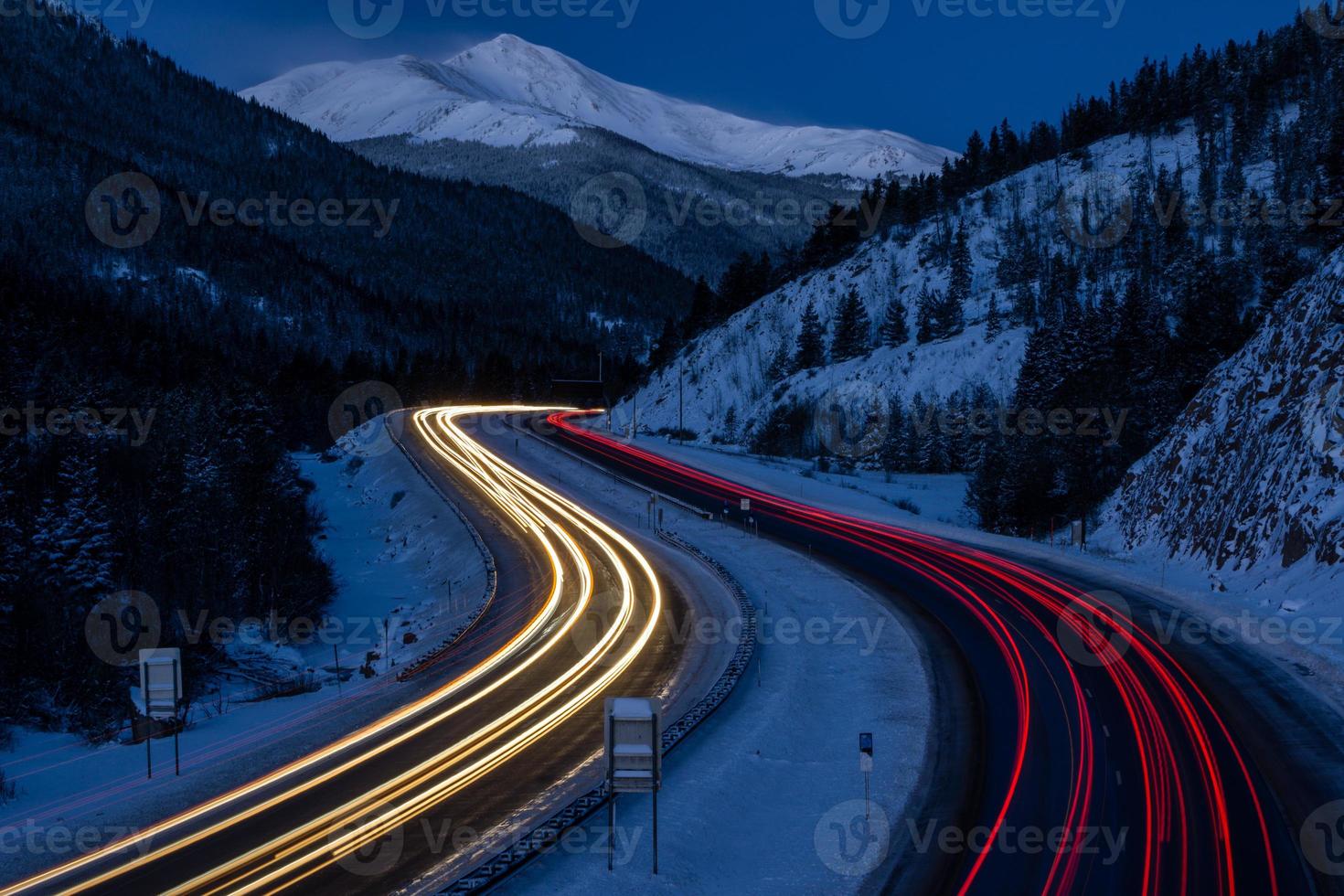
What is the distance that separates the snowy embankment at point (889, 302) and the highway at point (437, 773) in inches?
1892

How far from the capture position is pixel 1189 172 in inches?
3563

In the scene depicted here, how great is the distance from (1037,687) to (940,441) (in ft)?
154

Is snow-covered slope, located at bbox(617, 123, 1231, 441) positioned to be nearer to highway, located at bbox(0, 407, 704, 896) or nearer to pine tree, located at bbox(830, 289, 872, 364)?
pine tree, located at bbox(830, 289, 872, 364)

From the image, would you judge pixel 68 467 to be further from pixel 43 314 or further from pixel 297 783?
pixel 43 314

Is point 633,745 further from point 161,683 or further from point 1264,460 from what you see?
point 1264,460

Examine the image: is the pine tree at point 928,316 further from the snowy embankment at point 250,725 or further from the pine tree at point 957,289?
the snowy embankment at point 250,725

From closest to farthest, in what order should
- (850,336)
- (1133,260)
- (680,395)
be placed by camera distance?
(1133,260), (850,336), (680,395)

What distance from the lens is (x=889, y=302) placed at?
282 feet

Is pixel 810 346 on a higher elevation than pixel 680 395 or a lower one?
higher

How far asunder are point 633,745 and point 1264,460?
27128 mm

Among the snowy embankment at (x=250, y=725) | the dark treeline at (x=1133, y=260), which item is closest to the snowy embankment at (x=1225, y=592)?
the dark treeline at (x=1133, y=260)

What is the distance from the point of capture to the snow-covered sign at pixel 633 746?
42.2 ft

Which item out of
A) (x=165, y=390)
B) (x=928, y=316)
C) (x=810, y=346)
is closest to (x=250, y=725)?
(x=928, y=316)

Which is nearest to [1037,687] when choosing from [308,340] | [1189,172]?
[1189,172]
